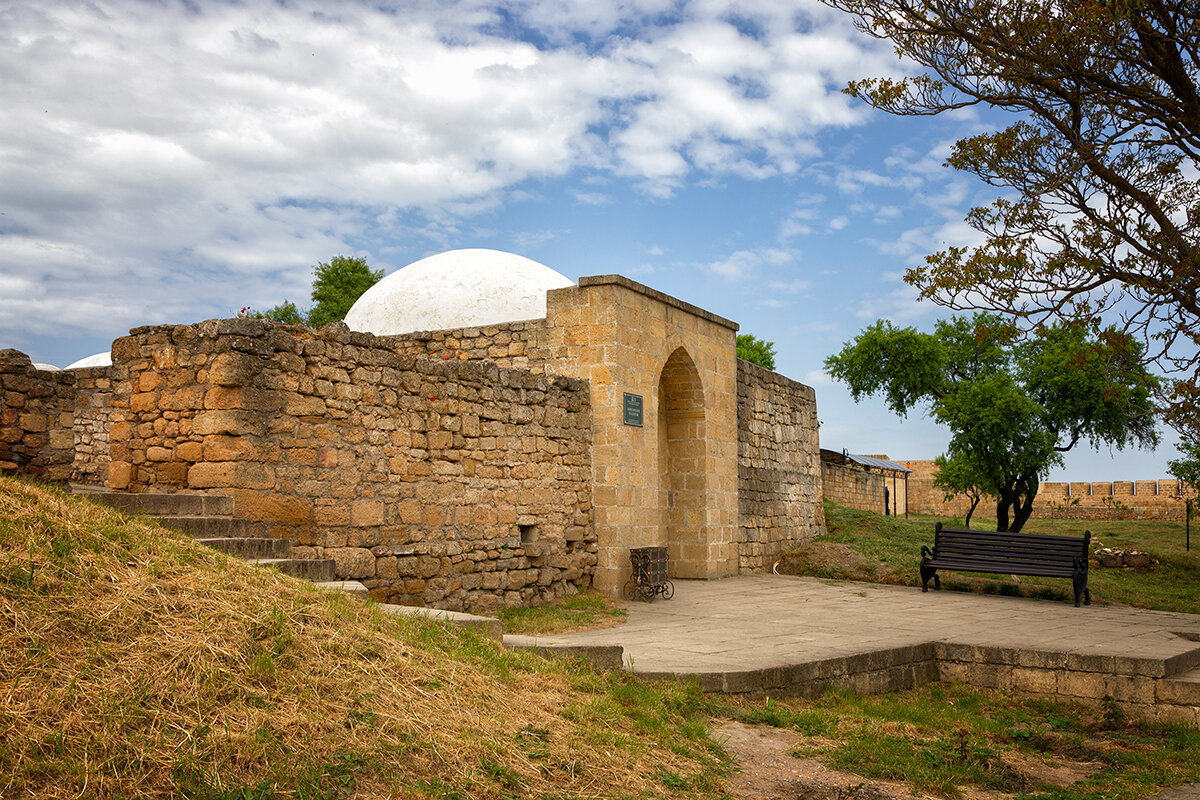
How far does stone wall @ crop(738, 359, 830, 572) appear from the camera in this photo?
14.4 m

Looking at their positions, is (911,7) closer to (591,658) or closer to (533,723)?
(591,658)

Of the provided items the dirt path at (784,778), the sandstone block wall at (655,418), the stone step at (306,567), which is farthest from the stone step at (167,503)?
the sandstone block wall at (655,418)

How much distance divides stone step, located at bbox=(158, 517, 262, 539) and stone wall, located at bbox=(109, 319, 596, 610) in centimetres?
16

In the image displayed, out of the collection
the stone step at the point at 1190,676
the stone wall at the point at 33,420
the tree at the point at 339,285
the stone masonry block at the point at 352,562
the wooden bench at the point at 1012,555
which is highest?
the tree at the point at 339,285

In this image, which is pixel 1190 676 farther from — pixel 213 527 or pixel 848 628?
pixel 213 527

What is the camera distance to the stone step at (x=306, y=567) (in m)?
6.09

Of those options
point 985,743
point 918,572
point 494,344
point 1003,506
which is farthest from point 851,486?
point 985,743

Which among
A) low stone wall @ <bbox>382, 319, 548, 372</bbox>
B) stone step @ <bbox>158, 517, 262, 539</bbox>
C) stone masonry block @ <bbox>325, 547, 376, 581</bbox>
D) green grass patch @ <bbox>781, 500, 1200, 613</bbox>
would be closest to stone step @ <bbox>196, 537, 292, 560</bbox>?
stone step @ <bbox>158, 517, 262, 539</bbox>

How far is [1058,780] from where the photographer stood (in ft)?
16.1

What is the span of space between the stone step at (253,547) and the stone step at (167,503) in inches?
14.3

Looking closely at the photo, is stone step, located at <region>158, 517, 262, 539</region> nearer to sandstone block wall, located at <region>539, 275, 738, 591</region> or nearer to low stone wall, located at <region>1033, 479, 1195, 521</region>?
sandstone block wall, located at <region>539, 275, 738, 591</region>

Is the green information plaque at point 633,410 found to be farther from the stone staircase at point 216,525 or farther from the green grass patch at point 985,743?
the green grass patch at point 985,743

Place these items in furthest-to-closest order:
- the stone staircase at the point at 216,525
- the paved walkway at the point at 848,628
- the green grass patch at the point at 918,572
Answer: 1. the green grass patch at the point at 918,572
2. the paved walkway at the point at 848,628
3. the stone staircase at the point at 216,525

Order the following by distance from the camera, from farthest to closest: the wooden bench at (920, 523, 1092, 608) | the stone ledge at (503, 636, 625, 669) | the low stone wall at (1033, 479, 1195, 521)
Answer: the low stone wall at (1033, 479, 1195, 521) < the wooden bench at (920, 523, 1092, 608) < the stone ledge at (503, 636, 625, 669)
